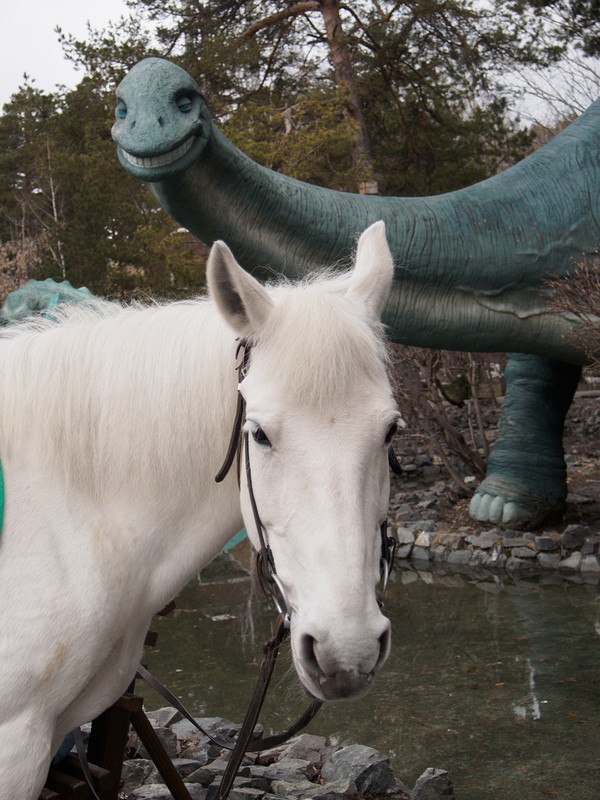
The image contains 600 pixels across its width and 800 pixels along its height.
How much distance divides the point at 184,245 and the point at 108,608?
10.3 metres

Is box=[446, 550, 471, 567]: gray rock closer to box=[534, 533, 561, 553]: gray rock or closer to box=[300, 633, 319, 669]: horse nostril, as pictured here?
box=[534, 533, 561, 553]: gray rock

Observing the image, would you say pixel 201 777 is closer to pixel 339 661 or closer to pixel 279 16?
pixel 339 661

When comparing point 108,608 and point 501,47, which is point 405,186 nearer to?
point 501,47

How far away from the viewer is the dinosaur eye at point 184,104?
3588 mm

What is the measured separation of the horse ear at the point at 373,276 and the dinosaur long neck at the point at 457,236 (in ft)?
7.68

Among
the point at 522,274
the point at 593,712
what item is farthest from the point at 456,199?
the point at 593,712

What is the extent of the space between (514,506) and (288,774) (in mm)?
3822

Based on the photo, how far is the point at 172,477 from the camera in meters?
1.80

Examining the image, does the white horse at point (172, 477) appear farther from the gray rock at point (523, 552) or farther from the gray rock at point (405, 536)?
the gray rock at point (405, 536)

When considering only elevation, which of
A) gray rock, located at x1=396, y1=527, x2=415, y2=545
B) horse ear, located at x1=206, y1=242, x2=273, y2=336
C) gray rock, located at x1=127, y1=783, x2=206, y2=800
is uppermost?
horse ear, located at x1=206, y1=242, x2=273, y2=336

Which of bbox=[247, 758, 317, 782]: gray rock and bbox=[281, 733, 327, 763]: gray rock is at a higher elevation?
bbox=[247, 758, 317, 782]: gray rock

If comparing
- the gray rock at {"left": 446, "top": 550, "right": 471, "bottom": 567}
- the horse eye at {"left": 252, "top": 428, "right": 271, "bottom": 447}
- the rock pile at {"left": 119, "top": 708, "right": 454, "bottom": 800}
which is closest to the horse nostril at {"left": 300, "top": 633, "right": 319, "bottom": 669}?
the horse eye at {"left": 252, "top": 428, "right": 271, "bottom": 447}

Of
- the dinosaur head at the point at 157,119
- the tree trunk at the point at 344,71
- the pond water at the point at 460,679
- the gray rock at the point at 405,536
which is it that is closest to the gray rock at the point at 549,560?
the pond water at the point at 460,679

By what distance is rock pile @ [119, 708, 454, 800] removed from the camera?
2.90 metres
